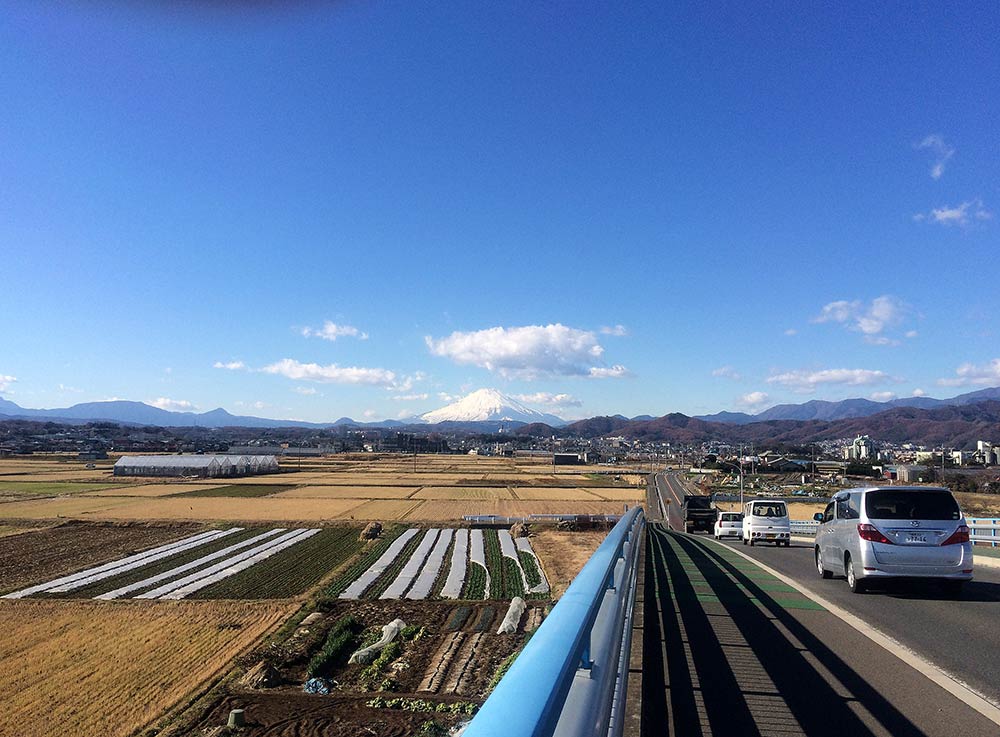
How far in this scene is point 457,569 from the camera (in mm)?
30766

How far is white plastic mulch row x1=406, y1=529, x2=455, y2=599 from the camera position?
25234 millimetres

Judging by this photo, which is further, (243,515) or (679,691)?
(243,515)


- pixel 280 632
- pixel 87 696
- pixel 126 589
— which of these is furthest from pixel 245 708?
pixel 126 589

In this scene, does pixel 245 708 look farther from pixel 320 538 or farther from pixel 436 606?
pixel 320 538

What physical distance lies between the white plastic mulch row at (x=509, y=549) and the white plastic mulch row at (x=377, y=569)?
18.1 feet

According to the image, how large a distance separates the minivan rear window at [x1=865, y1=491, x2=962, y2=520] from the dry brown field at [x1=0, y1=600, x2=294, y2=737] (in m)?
13.7

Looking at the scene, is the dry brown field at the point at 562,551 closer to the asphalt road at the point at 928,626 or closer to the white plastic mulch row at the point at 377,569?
the white plastic mulch row at the point at 377,569

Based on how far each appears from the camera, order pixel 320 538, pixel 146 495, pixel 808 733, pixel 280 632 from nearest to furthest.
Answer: pixel 808 733 < pixel 280 632 < pixel 320 538 < pixel 146 495

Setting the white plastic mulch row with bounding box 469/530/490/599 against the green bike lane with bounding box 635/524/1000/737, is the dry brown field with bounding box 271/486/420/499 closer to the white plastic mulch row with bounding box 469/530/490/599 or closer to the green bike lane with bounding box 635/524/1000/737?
the white plastic mulch row with bounding box 469/530/490/599

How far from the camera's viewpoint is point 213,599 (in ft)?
81.1

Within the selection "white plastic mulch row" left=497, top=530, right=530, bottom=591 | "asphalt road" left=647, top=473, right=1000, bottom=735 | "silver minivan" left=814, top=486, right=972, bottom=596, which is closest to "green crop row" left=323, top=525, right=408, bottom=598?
"white plastic mulch row" left=497, top=530, right=530, bottom=591

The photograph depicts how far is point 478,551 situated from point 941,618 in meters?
29.2

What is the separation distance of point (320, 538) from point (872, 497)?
35972mm

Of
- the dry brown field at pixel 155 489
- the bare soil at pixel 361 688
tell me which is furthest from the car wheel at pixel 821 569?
the dry brown field at pixel 155 489
